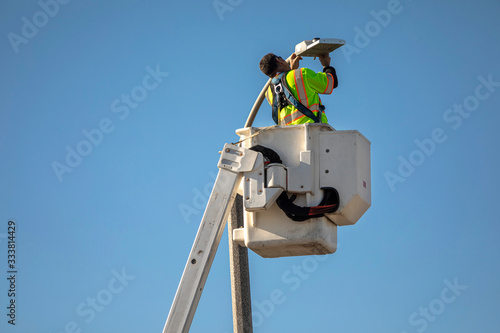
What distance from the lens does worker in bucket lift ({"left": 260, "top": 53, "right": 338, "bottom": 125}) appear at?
12008 millimetres

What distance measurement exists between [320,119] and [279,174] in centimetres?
131

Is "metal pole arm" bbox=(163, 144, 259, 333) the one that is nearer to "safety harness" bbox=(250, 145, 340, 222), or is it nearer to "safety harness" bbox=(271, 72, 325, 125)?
"safety harness" bbox=(250, 145, 340, 222)

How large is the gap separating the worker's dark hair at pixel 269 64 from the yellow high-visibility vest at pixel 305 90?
0.24 meters

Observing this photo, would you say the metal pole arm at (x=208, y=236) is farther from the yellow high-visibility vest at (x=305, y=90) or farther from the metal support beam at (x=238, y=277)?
the metal support beam at (x=238, y=277)

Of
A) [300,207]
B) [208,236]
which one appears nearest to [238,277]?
[300,207]

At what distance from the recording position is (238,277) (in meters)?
13.6

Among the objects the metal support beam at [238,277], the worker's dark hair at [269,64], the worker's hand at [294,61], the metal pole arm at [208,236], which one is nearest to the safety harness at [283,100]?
the worker's dark hair at [269,64]

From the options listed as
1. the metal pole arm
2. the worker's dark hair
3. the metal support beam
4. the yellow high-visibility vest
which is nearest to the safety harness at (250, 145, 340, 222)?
the metal pole arm

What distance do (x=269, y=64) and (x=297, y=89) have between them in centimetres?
54

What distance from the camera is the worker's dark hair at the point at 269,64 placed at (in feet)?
40.3

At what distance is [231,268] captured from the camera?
13648mm

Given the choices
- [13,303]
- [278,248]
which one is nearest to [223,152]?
[278,248]

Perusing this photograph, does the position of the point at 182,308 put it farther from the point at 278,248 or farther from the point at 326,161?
the point at 326,161

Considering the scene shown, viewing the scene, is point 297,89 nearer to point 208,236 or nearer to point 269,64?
point 269,64
